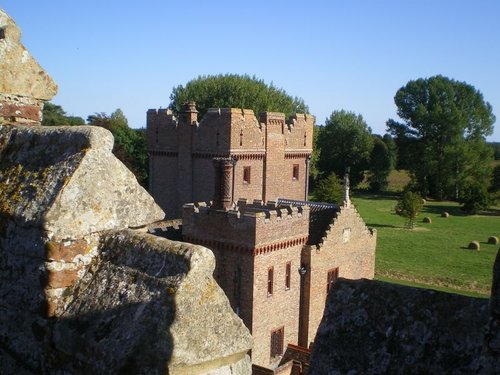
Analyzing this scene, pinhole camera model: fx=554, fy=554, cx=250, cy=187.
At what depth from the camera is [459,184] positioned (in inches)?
2945

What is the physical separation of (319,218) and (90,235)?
860 inches

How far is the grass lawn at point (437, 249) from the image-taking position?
35094 millimetres

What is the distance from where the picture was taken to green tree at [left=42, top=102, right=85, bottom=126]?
64.1 m

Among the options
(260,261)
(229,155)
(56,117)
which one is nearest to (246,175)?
(229,155)

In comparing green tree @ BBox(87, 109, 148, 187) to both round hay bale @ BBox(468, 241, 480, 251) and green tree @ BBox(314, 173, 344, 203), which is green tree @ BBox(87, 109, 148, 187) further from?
round hay bale @ BBox(468, 241, 480, 251)

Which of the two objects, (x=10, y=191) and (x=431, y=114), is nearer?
(x=10, y=191)

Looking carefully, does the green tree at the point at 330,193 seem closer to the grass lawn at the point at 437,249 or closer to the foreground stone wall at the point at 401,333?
the grass lawn at the point at 437,249

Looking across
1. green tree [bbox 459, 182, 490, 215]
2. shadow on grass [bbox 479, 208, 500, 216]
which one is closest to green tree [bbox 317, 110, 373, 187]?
green tree [bbox 459, 182, 490, 215]

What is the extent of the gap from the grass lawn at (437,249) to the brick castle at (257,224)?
913 cm

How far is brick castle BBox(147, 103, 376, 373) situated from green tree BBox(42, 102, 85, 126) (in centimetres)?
3288

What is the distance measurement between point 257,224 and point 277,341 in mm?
5300

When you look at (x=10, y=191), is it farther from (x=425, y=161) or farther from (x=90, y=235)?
(x=425, y=161)

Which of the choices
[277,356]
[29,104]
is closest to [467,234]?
[277,356]

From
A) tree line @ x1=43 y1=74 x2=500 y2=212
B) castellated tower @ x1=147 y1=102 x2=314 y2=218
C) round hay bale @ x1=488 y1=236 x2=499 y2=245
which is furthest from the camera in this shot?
tree line @ x1=43 y1=74 x2=500 y2=212
